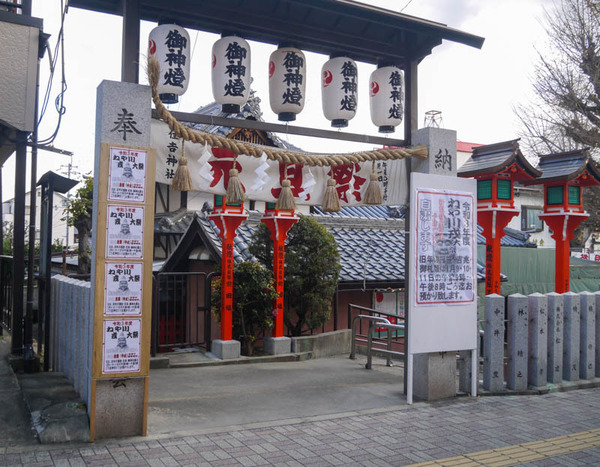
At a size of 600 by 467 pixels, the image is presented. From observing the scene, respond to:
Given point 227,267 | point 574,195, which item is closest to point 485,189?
point 574,195

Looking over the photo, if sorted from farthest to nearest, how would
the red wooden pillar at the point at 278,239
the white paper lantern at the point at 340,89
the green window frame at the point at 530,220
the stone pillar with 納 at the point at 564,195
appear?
the green window frame at the point at 530,220
the red wooden pillar at the point at 278,239
the stone pillar with 納 at the point at 564,195
the white paper lantern at the point at 340,89

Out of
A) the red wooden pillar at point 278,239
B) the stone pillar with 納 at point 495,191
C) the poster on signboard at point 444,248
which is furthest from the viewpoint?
the red wooden pillar at point 278,239

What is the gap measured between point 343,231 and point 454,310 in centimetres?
949

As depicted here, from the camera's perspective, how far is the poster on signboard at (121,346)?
6.02m

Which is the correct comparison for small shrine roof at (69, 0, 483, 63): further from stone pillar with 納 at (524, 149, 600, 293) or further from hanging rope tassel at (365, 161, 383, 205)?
stone pillar with 納 at (524, 149, 600, 293)

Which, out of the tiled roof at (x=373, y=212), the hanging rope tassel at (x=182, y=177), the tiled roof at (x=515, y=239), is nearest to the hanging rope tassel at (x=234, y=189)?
the hanging rope tassel at (x=182, y=177)

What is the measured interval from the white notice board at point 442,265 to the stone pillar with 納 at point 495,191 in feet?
6.53

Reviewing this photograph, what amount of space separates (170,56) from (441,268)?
4794 millimetres

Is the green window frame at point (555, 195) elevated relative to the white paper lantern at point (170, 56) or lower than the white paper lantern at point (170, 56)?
lower

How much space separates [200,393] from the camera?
8.45m

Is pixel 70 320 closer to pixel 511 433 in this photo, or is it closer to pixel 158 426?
pixel 158 426

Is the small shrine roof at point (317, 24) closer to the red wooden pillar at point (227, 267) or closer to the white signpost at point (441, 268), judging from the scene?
the white signpost at point (441, 268)

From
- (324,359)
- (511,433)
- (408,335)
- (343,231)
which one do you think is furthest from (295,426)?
(343,231)

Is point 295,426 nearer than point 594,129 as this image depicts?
Yes
